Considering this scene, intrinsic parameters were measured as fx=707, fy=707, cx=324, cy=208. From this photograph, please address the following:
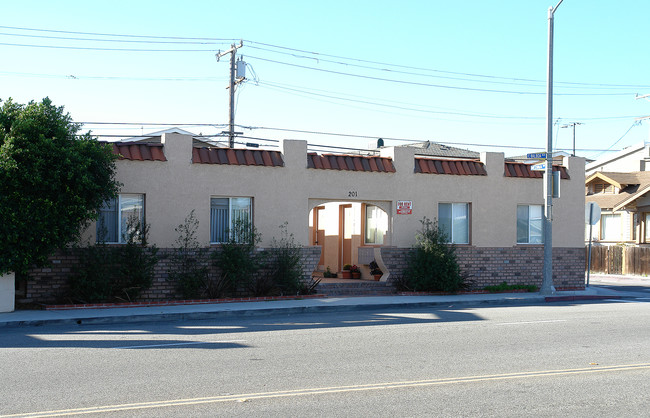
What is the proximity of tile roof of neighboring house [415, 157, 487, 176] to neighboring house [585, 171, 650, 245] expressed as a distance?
16.8 metres

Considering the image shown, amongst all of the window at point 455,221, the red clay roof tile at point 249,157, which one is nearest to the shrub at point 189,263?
the red clay roof tile at point 249,157

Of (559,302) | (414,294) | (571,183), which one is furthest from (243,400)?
(571,183)

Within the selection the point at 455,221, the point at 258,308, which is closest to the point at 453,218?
the point at 455,221

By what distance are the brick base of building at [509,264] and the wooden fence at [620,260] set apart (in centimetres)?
1242

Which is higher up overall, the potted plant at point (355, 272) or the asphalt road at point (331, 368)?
the potted plant at point (355, 272)

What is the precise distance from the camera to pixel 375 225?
77.8ft

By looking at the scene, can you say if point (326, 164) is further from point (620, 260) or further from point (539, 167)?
point (620, 260)

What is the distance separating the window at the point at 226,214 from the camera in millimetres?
19672

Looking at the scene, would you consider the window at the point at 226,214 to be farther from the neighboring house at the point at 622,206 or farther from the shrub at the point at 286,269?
the neighboring house at the point at 622,206

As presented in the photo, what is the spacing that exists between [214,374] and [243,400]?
1.49 m

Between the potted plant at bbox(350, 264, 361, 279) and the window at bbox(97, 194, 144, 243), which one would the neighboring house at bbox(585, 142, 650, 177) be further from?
the window at bbox(97, 194, 144, 243)

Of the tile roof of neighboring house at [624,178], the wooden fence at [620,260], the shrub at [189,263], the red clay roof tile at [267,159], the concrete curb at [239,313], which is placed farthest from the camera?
the tile roof of neighboring house at [624,178]

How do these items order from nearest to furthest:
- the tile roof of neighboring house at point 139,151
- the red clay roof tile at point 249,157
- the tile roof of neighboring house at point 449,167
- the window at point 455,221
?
the tile roof of neighboring house at point 139,151, the red clay roof tile at point 249,157, the tile roof of neighboring house at point 449,167, the window at point 455,221

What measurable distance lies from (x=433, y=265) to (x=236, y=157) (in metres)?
6.59
